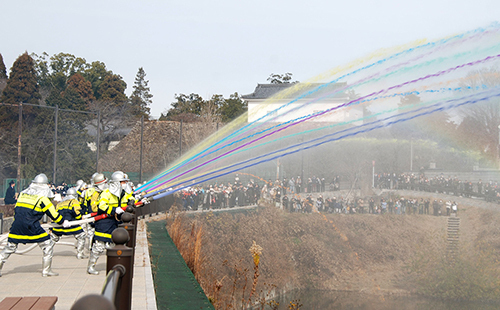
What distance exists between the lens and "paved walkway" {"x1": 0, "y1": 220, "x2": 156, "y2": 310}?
7.00m

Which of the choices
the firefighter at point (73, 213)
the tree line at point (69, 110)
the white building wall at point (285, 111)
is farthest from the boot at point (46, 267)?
the tree line at point (69, 110)

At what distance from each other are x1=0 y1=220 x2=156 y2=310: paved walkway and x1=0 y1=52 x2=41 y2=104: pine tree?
38529mm

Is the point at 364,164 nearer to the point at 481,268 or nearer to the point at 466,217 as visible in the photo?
the point at 466,217

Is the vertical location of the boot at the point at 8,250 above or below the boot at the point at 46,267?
above

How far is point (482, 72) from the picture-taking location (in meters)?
26.5

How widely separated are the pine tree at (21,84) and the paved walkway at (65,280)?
1517 inches

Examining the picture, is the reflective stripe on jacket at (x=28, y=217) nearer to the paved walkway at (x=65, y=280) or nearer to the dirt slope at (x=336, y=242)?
the paved walkway at (x=65, y=280)

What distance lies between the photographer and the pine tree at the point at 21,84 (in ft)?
146

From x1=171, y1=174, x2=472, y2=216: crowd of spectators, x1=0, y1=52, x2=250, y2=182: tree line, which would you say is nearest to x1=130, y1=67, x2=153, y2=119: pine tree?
x1=0, y1=52, x2=250, y2=182: tree line

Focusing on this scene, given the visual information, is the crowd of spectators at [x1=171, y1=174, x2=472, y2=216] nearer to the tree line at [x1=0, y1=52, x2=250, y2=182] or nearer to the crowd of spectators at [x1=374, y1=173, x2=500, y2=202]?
the crowd of spectators at [x1=374, y1=173, x2=500, y2=202]

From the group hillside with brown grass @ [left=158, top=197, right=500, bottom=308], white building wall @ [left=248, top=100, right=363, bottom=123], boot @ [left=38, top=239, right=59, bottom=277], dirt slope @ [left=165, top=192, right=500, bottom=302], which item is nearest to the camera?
boot @ [left=38, top=239, right=59, bottom=277]

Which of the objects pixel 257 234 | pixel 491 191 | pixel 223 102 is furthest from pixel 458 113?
pixel 223 102

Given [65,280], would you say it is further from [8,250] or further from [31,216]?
[31,216]

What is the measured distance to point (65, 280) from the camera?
27.4 ft
